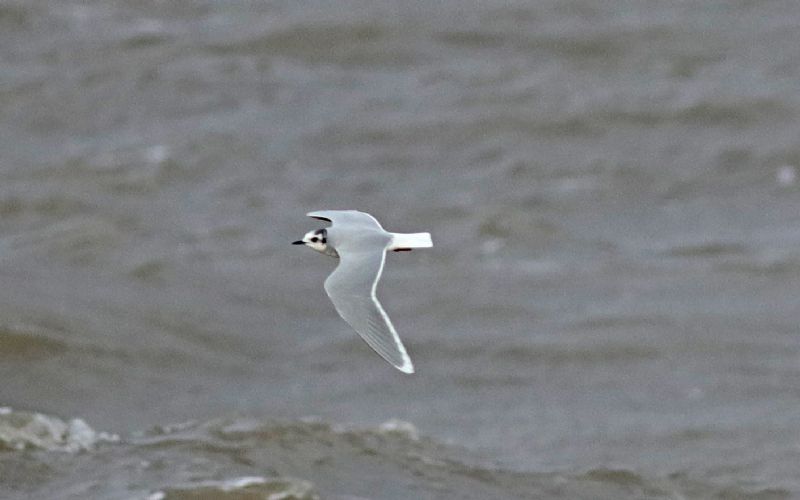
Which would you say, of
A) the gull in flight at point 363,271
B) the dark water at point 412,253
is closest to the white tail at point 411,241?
the gull in flight at point 363,271

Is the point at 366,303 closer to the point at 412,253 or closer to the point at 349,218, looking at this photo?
the point at 349,218

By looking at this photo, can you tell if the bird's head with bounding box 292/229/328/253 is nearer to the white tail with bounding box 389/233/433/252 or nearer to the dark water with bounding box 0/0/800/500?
the white tail with bounding box 389/233/433/252

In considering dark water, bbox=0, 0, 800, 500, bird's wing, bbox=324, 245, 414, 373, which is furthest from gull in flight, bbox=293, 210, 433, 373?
dark water, bbox=0, 0, 800, 500

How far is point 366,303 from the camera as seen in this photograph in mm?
4602

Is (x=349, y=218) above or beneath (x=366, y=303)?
above

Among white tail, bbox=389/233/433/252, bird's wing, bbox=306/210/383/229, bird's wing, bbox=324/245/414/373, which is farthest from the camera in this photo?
bird's wing, bbox=306/210/383/229

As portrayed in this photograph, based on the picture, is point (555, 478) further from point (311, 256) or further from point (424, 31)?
point (424, 31)

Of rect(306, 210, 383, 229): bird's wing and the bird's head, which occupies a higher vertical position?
rect(306, 210, 383, 229): bird's wing

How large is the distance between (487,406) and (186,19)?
261 inches

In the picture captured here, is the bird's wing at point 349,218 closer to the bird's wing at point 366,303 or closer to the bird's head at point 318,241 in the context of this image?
the bird's head at point 318,241

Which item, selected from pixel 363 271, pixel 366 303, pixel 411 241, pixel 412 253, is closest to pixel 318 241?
pixel 411 241

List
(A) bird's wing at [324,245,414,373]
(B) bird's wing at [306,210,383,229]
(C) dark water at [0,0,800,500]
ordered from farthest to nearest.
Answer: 1. (C) dark water at [0,0,800,500]
2. (B) bird's wing at [306,210,383,229]
3. (A) bird's wing at [324,245,414,373]

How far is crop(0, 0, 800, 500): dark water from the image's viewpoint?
25.0ft

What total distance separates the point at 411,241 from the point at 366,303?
1.52 feet
